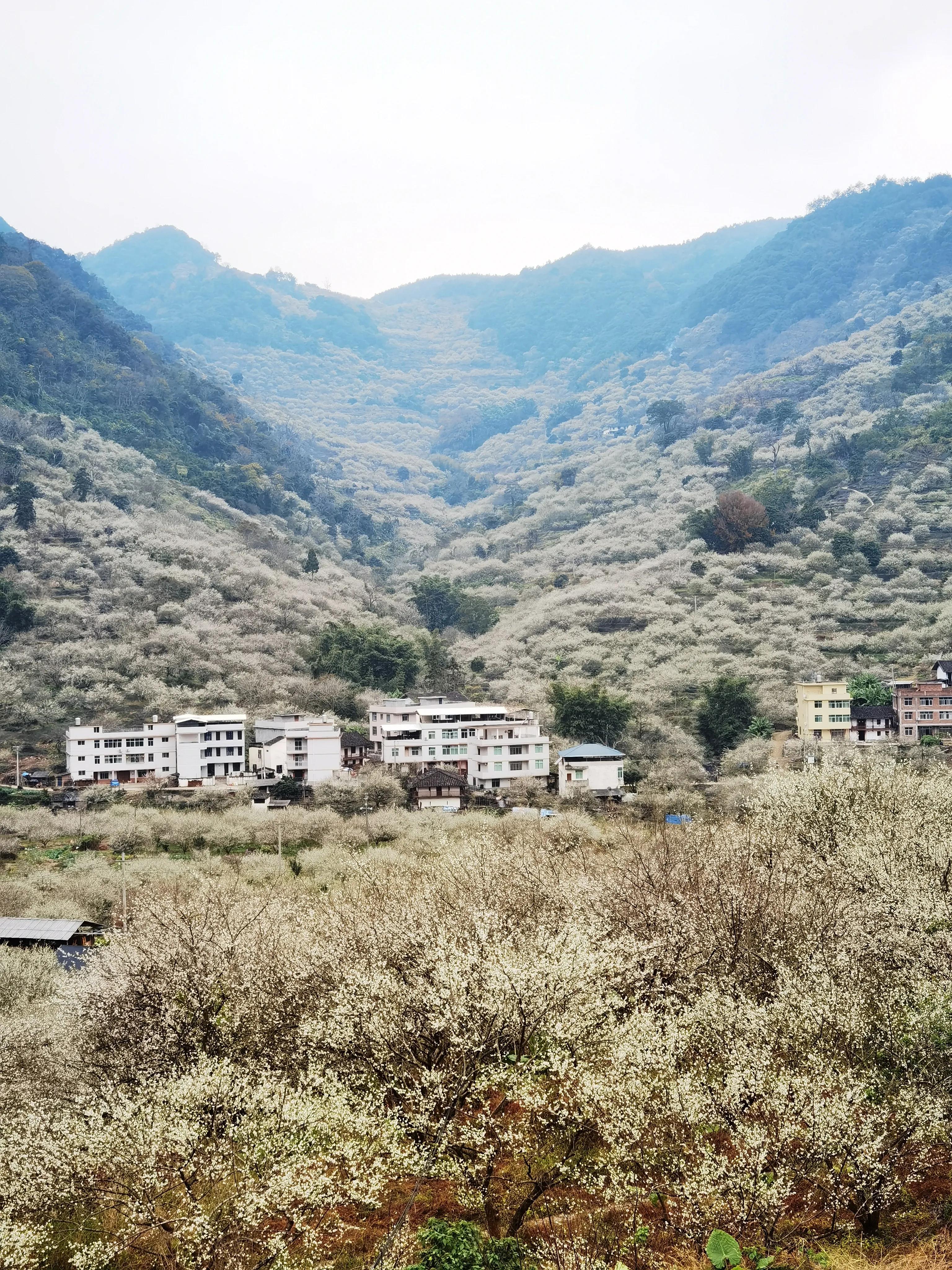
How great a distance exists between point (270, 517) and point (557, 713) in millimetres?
63129

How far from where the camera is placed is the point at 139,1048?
17641 millimetres

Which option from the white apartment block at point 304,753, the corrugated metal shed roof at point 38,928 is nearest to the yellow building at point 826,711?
the white apartment block at point 304,753

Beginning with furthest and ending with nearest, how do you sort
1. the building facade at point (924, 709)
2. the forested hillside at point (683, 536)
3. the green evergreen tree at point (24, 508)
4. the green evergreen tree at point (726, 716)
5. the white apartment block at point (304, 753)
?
the green evergreen tree at point (24, 508) < the forested hillside at point (683, 536) < the green evergreen tree at point (726, 716) < the building facade at point (924, 709) < the white apartment block at point (304, 753)

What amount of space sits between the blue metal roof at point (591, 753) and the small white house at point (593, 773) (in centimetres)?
2

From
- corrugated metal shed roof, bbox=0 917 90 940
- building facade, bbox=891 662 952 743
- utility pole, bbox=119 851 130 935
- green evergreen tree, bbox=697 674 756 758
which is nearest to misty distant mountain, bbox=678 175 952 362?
building facade, bbox=891 662 952 743

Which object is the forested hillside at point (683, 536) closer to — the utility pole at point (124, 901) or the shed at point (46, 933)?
the utility pole at point (124, 901)

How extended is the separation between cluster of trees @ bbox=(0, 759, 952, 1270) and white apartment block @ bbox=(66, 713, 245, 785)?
28.5 m

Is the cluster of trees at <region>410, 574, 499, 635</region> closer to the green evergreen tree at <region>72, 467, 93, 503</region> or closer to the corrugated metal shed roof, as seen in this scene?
the green evergreen tree at <region>72, 467, 93, 503</region>

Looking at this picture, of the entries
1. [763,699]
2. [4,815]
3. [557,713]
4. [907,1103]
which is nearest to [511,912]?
[907,1103]

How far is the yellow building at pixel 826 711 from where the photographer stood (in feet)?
176

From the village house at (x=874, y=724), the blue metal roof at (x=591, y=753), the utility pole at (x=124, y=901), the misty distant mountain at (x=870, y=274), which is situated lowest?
the utility pole at (x=124, y=901)

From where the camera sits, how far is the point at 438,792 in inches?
1887

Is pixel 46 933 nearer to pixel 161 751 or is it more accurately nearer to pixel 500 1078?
pixel 500 1078

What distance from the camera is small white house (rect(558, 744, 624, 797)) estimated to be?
163ft
